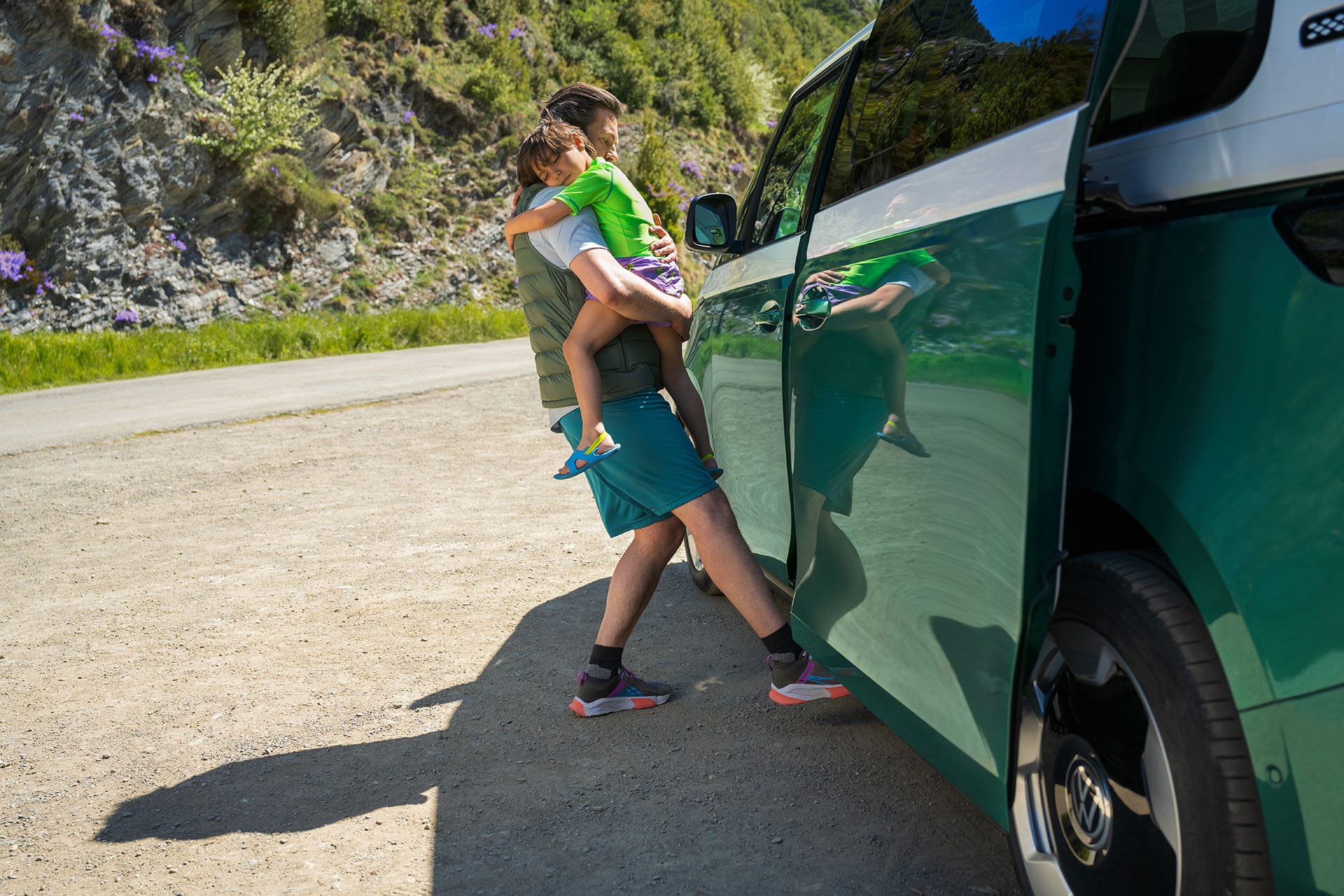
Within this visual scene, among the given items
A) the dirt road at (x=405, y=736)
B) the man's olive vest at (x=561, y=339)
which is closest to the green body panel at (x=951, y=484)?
the dirt road at (x=405, y=736)

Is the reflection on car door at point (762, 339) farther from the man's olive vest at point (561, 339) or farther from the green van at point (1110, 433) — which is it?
the green van at point (1110, 433)

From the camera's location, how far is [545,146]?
10.4ft

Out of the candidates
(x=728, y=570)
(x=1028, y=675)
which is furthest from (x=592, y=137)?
(x=1028, y=675)

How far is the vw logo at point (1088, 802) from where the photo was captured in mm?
1844

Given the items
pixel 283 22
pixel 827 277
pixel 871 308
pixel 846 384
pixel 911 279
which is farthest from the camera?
pixel 283 22

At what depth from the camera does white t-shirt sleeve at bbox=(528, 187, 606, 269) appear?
3.19 m

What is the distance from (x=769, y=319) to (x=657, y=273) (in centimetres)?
40

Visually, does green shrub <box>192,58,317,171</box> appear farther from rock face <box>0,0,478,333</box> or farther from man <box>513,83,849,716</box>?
man <box>513,83,849,716</box>

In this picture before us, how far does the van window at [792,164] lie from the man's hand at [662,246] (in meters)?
0.32

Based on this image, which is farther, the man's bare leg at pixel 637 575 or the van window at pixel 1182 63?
the man's bare leg at pixel 637 575

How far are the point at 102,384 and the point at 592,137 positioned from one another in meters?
12.7

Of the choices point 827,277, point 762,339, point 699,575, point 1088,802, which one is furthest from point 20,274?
point 1088,802

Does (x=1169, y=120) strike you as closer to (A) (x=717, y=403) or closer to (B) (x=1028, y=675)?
(B) (x=1028, y=675)

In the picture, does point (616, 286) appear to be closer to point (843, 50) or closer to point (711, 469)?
point (711, 469)
